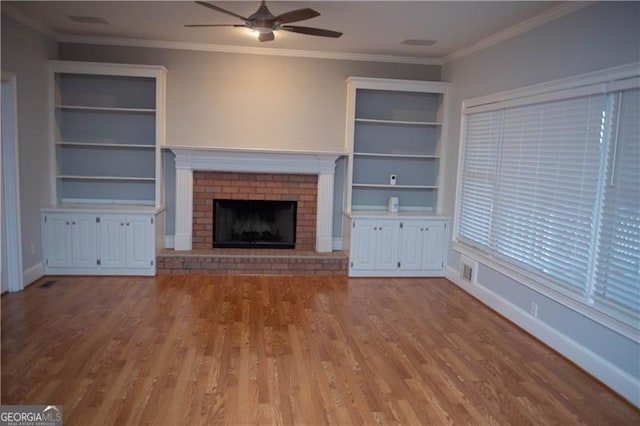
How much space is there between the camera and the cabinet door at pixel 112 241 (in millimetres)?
5395

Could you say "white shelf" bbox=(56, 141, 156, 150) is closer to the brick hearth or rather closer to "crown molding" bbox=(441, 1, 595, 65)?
the brick hearth

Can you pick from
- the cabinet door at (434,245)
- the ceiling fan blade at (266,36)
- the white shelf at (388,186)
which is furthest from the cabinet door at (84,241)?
the cabinet door at (434,245)

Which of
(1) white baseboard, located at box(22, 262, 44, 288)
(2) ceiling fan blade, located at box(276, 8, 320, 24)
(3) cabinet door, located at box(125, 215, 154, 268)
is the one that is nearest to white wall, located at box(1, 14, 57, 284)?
(1) white baseboard, located at box(22, 262, 44, 288)

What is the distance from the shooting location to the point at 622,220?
3176 mm

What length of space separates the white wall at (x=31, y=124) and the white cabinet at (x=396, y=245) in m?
3.53

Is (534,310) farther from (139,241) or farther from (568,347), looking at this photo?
(139,241)

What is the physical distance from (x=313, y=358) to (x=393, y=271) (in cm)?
255

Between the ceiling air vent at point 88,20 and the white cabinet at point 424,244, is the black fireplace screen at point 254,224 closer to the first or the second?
the white cabinet at point 424,244

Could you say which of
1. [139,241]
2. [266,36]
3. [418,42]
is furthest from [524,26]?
[139,241]

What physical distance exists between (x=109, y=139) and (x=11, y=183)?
143cm

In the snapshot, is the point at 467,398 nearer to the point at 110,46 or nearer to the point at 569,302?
Answer: the point at 569,302

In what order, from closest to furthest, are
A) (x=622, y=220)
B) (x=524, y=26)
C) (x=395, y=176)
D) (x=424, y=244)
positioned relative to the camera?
1. (x=622, y=220)
2. (x=524, y=26)
3. (x=424, y=244)
4. (x=395, y=176)

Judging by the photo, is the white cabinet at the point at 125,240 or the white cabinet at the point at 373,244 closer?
the white cabinet at the point at 125,240

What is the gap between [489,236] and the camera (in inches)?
193
